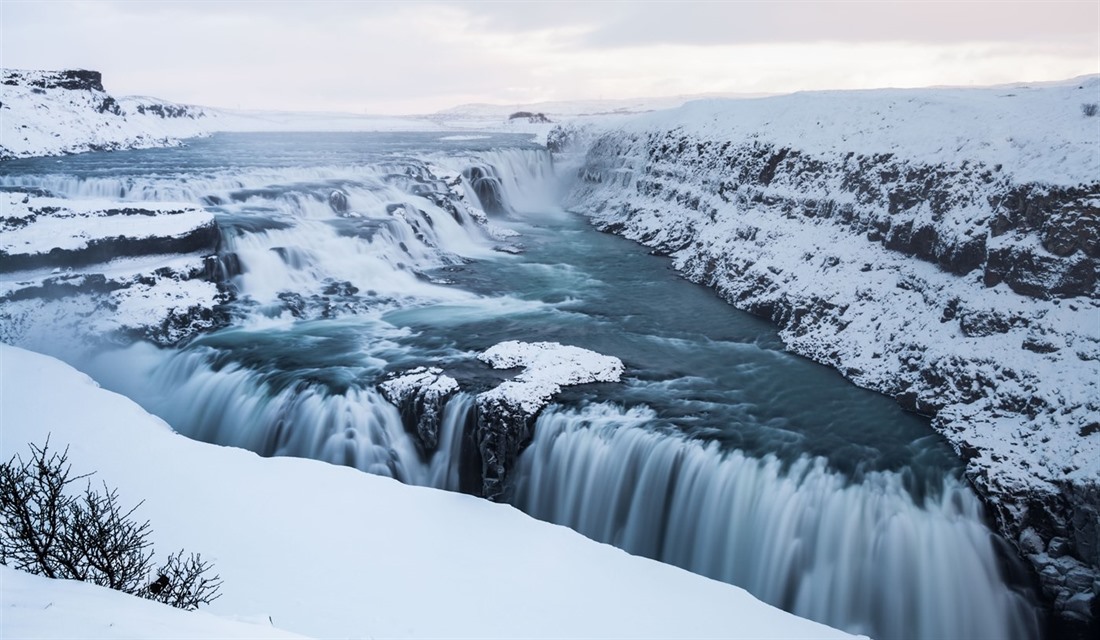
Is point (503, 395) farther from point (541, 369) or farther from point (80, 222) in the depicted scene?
point (80, 222)

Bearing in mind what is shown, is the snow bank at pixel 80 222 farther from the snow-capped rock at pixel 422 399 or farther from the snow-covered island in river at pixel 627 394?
the snow-capped rock at pixel 422 399

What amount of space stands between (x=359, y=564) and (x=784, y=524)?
6911 mm

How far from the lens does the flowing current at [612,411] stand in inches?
451

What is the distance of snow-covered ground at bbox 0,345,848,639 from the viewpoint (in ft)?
28.3

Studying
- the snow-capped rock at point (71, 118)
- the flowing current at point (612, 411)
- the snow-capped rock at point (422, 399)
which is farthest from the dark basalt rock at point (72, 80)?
the snow-capped rock at point (422, 399)

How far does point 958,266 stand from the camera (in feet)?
56.6

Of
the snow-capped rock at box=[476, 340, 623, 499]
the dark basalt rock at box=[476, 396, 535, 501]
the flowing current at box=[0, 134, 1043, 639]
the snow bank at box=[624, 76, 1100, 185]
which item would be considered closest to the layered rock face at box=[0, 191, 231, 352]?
the flowing current at box=[0, 134, 1043, 639]

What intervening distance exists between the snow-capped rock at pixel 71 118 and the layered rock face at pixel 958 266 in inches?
1622

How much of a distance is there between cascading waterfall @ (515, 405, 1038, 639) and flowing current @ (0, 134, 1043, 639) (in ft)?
0.11

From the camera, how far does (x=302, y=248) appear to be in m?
24.6

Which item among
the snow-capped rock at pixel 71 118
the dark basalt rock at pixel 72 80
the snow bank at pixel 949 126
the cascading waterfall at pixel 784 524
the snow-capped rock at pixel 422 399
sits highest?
the dark basalt rock at pixel 72 80

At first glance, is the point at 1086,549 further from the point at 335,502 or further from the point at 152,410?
the point at 152,410

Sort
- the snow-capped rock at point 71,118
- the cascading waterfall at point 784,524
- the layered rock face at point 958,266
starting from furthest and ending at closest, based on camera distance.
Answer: the snow-capped rock at point 71,118, the layered rock face at point 958,266, the cascading waterfall at point 784,524

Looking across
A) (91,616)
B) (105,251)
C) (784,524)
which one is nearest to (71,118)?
(105,251)
